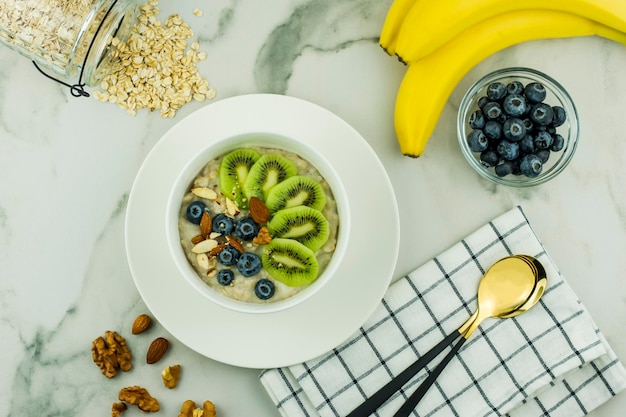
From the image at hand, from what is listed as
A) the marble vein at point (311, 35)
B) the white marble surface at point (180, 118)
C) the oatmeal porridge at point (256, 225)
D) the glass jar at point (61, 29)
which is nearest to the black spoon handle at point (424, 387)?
the white marble surface at point (180, 118)

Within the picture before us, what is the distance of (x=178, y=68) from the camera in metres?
1.34

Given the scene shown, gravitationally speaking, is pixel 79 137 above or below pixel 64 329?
above

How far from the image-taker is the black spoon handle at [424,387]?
1.26m

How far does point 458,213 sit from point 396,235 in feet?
0.70

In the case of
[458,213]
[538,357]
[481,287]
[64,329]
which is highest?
[64,329]

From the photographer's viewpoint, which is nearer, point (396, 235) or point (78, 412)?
point (396, 235)

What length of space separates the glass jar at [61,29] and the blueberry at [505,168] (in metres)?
0.83

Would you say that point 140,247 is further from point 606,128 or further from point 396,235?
point 606,128

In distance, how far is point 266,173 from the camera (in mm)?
1173

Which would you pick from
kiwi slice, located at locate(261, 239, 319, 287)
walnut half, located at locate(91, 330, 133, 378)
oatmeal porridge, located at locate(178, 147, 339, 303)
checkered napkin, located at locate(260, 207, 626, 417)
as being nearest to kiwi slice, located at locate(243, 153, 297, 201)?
oatmeal porridge, located at locate(178, 147, 339, 303)

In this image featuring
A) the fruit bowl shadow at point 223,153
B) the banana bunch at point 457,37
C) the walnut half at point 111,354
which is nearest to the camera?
the fruit bowl shadow at point 223,153

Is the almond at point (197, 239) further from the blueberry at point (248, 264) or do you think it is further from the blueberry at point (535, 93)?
the blueberry at point (535, 93)

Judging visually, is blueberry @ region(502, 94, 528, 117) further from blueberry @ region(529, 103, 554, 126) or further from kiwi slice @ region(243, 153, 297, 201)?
kiwi slice @ region(243, 153, 297, 201)

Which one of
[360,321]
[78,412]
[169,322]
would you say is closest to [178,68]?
[169,322]
